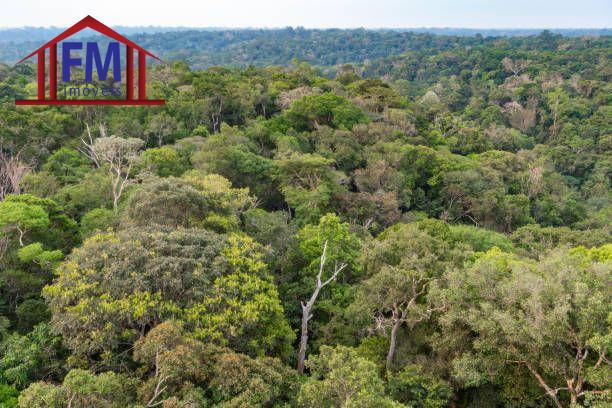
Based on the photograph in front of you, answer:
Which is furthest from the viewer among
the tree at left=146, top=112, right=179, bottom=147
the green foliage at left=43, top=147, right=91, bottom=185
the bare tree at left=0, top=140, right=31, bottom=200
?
the tree at left=146, top=112, right=179, bottom=147

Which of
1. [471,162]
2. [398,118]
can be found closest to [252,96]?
[398,118]

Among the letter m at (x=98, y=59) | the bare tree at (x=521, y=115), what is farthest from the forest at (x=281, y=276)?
the bare tree at (x=521, y=115)

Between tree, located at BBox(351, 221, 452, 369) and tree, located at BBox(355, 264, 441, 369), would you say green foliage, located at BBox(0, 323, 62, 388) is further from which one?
tree, located at BBox(355, 264, 441, 369)

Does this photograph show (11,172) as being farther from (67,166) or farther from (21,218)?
(21,218)

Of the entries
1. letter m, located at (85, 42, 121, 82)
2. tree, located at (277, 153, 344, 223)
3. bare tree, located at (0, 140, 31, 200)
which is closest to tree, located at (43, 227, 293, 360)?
letter m, located at (85, 42, 121, 82)

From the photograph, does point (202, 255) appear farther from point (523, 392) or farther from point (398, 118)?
point (398, 118)

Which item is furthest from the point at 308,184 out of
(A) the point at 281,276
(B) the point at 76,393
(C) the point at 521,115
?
(C) the point at 521,115
